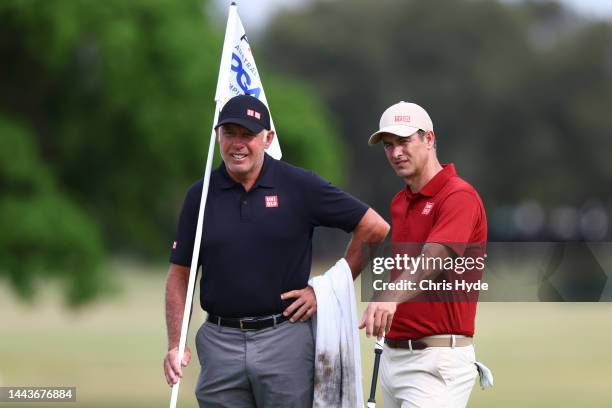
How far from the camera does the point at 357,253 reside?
21.7 ft

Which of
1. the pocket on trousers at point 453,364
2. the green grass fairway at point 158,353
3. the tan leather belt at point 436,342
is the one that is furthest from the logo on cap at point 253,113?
the green grass fairway at point 158,353

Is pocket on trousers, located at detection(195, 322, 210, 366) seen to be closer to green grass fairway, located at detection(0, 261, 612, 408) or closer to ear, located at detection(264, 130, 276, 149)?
ear, located at detection(264, 130, 276, 149)

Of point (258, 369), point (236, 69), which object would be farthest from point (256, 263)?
point (236, 69)

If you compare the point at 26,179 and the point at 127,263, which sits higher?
the point at 127,263

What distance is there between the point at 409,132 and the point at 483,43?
73.9 metres

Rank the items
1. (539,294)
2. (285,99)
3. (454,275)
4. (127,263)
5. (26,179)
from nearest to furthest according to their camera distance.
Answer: (454,275)
(539,294)
(26,179)
(285,99)
(127,263)

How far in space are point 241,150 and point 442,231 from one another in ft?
3.34

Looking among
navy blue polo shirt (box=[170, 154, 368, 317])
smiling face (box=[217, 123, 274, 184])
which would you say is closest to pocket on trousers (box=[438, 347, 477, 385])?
navy blue polo shirt (box=[170, 154, 368, 317])

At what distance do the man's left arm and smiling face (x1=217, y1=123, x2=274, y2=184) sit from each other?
0.56 metres

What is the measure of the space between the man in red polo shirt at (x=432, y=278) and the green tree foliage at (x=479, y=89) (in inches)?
2509

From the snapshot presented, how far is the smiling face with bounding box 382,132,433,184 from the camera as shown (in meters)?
6.48

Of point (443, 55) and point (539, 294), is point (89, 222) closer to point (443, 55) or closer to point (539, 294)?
point (539, 294)

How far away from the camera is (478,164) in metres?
74.5

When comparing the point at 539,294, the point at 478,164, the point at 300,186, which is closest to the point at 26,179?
the point at 539,294
